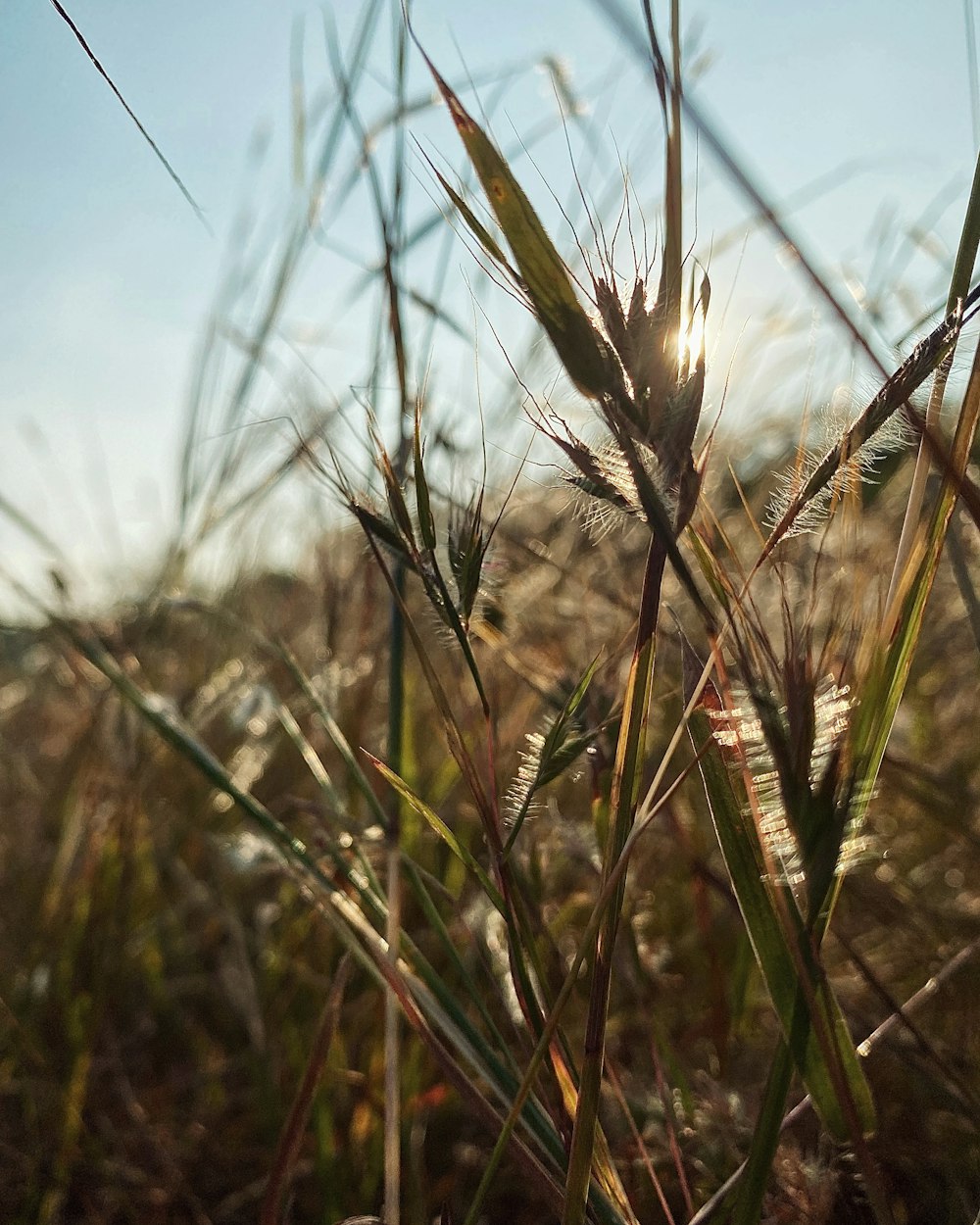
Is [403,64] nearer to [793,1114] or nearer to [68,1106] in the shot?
[793,1114]

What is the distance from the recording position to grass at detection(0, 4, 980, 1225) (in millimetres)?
330

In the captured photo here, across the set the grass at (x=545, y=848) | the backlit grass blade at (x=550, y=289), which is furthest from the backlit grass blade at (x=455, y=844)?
the backlit grass blade at (x=550, y=289)

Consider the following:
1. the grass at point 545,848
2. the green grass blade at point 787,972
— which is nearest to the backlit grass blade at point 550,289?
the grass at point 545,848

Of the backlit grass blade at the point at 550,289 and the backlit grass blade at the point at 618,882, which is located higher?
the backlit grass blade at the point at 550,289

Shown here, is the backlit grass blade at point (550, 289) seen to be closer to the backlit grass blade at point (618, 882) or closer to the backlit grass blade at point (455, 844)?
the backlit grass blade at point (618, 882)

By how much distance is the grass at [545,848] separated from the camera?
0.33 meters

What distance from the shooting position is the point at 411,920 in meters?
0.97

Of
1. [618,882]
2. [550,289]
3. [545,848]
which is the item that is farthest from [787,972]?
[545,848]

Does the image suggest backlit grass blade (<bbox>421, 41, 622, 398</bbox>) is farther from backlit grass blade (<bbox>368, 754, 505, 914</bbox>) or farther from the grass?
backlit grass blade (<bbox>368, 754, 505, 914</bbox>)

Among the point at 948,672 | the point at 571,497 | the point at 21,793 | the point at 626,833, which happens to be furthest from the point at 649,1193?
the point at 21,793

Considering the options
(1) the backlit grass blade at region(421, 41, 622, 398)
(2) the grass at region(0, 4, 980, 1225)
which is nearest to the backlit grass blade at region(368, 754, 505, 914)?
(2) the grass at region(0, 4, 980, 1225)

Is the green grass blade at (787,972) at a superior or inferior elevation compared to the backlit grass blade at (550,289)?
inferior

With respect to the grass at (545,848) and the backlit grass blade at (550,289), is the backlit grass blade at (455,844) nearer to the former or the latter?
the grass at (545,848)

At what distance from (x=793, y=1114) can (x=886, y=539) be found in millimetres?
548
